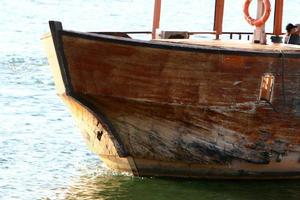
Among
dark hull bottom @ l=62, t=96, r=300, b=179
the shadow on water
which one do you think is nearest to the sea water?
the shadow on water

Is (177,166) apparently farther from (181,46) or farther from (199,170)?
(181,46)

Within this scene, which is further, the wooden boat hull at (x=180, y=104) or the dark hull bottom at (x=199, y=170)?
the dark hull bottom at (x=199, y=170)

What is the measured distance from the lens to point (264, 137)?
10.5 metres

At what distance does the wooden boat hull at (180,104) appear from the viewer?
980 cm

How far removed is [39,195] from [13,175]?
0.97 meters

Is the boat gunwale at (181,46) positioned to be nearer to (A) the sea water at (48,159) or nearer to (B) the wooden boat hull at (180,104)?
(B) the wooden boat hull at (180,104)

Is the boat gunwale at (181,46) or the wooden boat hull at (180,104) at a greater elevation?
the boat gunwale at (181,46)

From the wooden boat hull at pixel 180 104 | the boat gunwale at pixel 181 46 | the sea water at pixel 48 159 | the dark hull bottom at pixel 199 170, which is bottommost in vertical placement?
the sea water at pixel 48 159

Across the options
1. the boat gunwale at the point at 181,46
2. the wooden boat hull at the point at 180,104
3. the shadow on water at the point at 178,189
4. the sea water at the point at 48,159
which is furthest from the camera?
the sea water at the point at 48,159

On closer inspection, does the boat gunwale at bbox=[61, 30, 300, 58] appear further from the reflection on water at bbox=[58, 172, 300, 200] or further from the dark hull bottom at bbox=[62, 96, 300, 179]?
the reflection on water at bbox=[58, 172, 300, 200]

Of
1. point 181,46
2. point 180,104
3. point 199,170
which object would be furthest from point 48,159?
point 181,46

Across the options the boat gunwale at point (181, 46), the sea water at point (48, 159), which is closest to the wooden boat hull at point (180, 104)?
the boat gunwale at point (181, 46)

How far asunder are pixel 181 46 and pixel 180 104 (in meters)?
0.63

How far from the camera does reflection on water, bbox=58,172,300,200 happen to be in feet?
34.1
